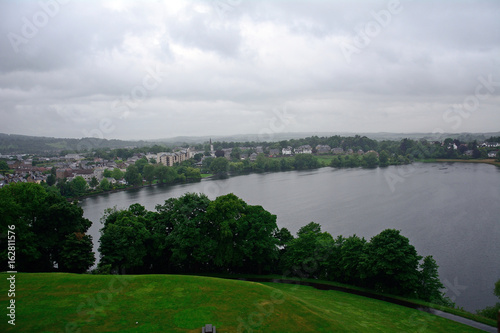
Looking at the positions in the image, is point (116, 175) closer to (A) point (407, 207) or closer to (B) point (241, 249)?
(B) point (241, 249)

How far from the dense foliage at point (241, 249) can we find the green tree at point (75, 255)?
105 cm

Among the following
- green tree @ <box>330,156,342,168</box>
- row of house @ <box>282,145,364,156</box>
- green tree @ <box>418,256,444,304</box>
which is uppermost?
row of house @ <box>282,145,364,156</box>

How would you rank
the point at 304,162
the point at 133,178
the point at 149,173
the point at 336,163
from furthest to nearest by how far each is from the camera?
the point at 336,163 < the point at 304,162 < the point at 149,173 < the point at 133,178

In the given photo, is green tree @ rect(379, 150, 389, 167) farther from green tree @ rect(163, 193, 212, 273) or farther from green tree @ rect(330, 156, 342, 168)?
green tree @ rect(163, 193, 212, 273)

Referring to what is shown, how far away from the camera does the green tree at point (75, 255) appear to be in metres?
19.6

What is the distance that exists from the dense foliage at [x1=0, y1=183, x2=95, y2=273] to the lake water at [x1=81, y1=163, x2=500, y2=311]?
504 inches

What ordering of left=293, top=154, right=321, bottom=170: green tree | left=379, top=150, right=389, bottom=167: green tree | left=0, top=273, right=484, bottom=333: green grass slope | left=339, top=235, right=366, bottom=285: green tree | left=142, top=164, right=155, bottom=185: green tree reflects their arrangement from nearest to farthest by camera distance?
1. left=0, top=273, right=484, bottom=333: green grass slope
2. left=339, top=235, right=366, bottom=285: green tree
3. left=142, top=164, right=155, bottom=185: green tree
4. left=293, top=154, right=321, bottom=170: green tree
5. left=379, top=150, right=389, bottom=167: green tree

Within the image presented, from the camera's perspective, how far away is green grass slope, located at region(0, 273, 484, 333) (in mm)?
11273

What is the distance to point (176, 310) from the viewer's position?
1231 cm

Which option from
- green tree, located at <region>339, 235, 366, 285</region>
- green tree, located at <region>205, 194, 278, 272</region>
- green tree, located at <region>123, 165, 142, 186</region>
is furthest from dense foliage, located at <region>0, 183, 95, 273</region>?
green tree, located at <region>123, 165, 142, 186</region>

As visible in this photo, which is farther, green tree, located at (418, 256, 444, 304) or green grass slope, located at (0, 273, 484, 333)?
green tree, located at (418, 256, 444, 304)

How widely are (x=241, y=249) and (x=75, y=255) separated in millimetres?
10259

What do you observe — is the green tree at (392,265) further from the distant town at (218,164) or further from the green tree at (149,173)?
the green tree at (149,173)

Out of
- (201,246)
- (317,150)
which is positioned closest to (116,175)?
(201,246)
